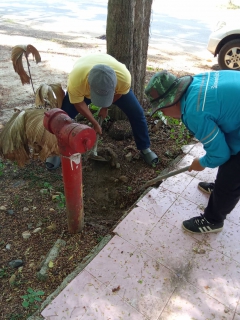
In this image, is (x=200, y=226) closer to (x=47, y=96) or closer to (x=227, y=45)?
(x=47, y=96)

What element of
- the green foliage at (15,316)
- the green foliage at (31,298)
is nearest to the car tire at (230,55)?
the green foliage at (31,298)

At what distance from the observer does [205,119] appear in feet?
5.84

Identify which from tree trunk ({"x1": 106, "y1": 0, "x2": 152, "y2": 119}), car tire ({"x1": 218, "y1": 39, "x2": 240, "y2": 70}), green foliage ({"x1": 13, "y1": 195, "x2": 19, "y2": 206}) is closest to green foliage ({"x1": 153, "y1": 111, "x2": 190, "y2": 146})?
tree trunk ({"x1": 106, "y1": 0, "x2": 152, "y2": 119})

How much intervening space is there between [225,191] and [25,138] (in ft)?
6.19

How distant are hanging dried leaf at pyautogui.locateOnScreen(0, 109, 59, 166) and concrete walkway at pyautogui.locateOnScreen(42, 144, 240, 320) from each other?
1.01m

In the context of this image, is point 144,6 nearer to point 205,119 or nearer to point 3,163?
point 205,119

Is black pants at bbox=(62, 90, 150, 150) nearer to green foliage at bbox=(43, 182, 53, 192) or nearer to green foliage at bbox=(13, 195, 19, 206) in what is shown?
green foliage at bbox=(43, 182, 53, 192)

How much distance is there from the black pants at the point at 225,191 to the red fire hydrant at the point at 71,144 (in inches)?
42.5

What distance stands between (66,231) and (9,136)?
108cm

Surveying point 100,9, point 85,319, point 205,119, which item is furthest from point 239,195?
point 100,9

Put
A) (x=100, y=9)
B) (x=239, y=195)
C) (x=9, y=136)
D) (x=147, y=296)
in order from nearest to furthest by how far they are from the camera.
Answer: (x=147, y=296), (x=239, y=195), (x=9, y=136), (x=100, y=9)

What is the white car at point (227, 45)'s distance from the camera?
6008 millimetres

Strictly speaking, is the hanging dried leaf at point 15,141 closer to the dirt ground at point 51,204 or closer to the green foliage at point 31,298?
the dirt ground at point 51,204

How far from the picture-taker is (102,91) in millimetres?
2312
